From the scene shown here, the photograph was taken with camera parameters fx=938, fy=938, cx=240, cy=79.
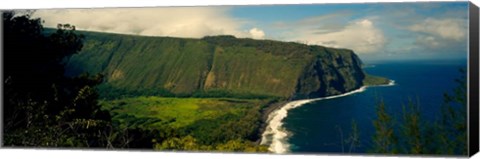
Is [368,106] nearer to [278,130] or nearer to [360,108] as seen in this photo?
[360,108]

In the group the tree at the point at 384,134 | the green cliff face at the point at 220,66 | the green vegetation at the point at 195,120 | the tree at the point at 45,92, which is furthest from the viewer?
the tree at the point at 45,92

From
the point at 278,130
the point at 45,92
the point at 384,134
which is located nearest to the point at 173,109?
the point at 278,130

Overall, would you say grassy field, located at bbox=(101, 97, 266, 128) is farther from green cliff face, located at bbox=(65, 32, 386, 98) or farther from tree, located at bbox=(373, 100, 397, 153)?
tree, located at bbox=(373, 100, 397, 153)

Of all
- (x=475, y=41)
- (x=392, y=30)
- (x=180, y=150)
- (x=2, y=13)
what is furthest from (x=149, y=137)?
(x=475, y=41)

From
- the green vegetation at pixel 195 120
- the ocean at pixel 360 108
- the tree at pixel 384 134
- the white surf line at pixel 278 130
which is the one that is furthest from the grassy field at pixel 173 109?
the tree at pixel 384 134

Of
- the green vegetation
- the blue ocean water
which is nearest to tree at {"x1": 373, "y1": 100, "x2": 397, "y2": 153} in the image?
the blue ocean water

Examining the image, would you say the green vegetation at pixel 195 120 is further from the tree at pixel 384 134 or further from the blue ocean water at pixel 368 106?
the tree at pixel 384 134

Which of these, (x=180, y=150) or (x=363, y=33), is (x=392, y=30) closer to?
(x=363, y=33)
